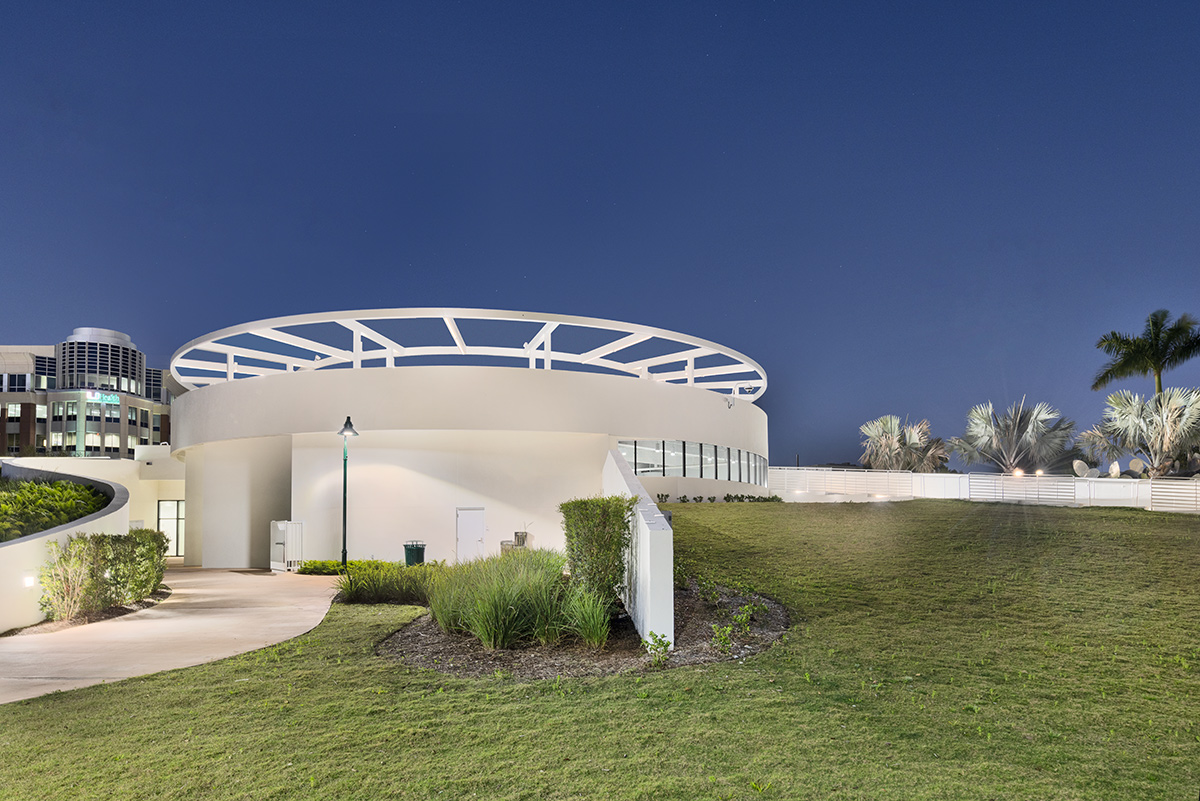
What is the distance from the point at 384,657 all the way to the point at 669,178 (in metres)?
68.7

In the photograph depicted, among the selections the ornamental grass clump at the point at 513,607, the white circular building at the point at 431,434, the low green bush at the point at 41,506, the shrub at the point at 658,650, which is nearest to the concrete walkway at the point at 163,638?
the low green bush at the point at 41,506

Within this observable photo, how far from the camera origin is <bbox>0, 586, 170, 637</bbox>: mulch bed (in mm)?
10684

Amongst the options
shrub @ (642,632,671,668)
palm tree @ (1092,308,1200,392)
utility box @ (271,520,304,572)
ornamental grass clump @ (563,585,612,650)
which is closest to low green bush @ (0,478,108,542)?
utility box @ (271,520,304,572)

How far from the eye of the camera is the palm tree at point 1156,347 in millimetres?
30469

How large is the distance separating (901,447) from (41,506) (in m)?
45.5

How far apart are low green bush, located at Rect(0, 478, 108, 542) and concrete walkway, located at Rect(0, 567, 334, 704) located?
7.86 ft

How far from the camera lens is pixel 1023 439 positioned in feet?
144

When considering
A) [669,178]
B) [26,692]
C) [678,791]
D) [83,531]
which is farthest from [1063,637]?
[669,178]

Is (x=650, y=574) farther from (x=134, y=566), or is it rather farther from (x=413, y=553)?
(x=413, y=553)

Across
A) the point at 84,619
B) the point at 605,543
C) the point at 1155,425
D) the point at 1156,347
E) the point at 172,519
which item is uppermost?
the point at 1156,347

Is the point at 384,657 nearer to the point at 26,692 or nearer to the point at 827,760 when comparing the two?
the point at 26,692

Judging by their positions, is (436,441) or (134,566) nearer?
(134,566)

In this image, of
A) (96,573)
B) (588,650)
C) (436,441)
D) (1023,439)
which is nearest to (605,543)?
(588,650)

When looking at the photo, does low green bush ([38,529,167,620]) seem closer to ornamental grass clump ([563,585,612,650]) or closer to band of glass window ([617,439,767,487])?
ornamental grass clump ([563,585,612,650])
